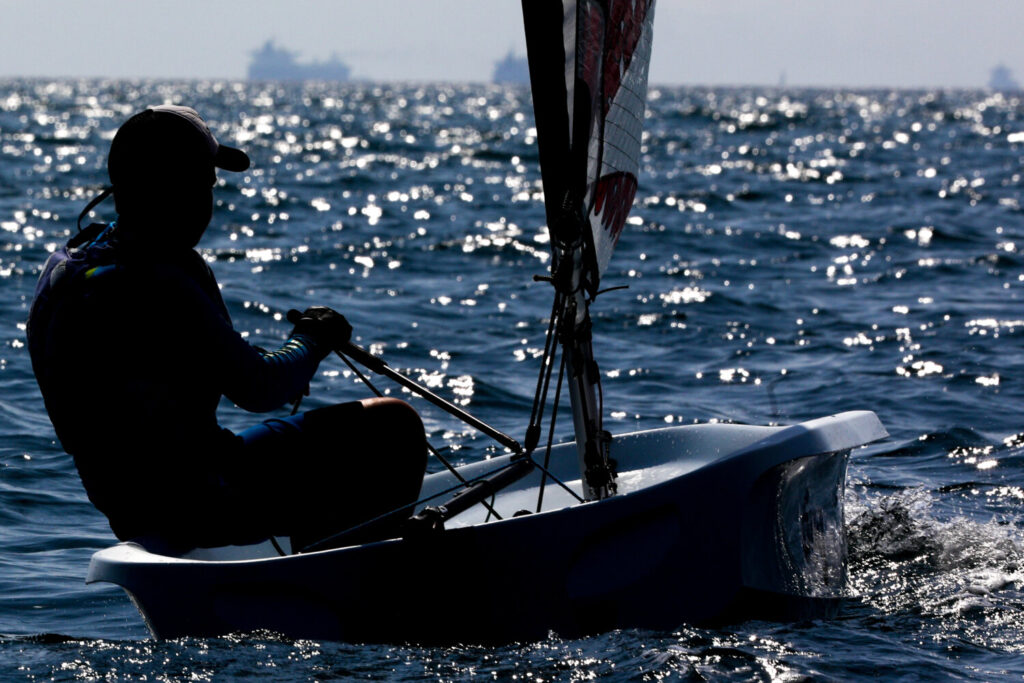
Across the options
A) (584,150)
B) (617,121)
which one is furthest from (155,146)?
(617,121)

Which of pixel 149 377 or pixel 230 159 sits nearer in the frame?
pixel 149 377

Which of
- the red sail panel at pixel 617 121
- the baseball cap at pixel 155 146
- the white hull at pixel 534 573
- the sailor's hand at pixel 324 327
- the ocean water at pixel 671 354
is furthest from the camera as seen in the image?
the red sail panel at pixel 617 121

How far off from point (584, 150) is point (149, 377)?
130 centimetres

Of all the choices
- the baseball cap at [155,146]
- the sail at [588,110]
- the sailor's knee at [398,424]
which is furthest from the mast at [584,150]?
the baseball cap at [155,146]

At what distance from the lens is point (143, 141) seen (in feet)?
9.64

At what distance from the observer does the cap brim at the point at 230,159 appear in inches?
123

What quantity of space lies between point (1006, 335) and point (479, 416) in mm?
3688

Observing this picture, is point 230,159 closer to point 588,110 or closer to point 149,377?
point 149,377

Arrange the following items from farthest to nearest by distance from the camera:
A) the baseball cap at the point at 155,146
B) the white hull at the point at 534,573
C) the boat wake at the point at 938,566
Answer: the boat wake at the point at 938,566
the white hull at the point at 534,573
the baseball cap at the point at 155,146

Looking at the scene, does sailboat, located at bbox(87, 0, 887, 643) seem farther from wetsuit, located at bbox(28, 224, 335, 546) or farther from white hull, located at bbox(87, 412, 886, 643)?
wetsuit, located at bbox(28, 224, 335, 546)

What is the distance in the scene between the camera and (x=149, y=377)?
9.80ft

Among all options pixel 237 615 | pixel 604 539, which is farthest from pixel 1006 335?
pixel 237 615

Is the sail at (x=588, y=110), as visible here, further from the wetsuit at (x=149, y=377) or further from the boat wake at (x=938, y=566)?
the boat wake at (x=938, y=566)

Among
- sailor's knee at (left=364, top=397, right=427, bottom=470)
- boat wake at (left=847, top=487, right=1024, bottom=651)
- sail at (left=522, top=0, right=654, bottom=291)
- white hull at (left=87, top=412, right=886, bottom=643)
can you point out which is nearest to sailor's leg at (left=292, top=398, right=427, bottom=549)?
sailor's knee at (left=364, top=397, right=427, bottom=470)
